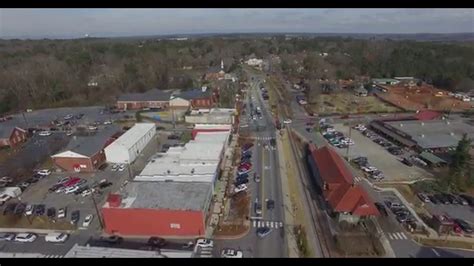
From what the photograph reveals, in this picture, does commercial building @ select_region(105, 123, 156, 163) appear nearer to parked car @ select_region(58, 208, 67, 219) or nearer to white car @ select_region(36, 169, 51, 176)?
white car @ select_region(36, 169, 51, 176)

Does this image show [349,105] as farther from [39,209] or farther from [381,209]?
[39,209]

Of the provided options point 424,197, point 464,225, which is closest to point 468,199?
point 424,197

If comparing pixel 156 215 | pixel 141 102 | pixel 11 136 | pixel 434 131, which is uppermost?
pixel 141 102

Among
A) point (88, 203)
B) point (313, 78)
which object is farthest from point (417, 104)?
point (88, 203)

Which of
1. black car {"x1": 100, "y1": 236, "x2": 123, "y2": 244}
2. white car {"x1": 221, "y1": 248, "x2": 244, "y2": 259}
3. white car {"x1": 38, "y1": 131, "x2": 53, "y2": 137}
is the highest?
white car {"x1": 38, "y1": 131, "x2": 53, "y2": 137}

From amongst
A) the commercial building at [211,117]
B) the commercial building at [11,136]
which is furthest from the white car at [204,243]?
the commercial building at [11,136]

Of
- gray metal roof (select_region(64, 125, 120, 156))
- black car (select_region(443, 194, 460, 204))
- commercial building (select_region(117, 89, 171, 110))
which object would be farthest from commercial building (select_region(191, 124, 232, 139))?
black car (select_region(443, 194, 460, 204))

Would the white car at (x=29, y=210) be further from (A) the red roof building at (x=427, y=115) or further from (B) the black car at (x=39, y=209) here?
(A) the red roof building at (x=427, y=115)
